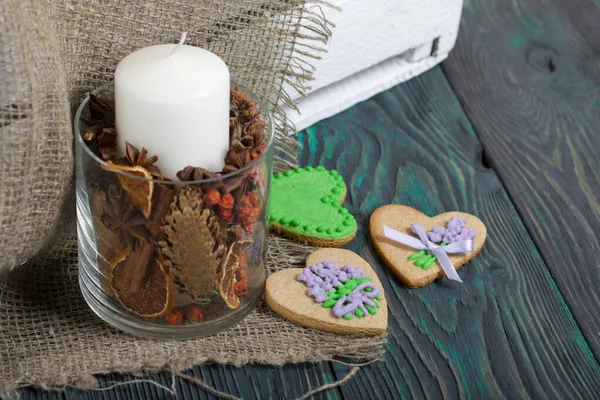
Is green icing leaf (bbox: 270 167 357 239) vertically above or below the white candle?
below

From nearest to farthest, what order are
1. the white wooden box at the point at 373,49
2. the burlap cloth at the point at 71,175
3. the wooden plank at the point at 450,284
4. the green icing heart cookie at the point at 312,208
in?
the burlap cloth at the point at 71,175, the wooden plank at the point at 450,284, the green icing heart cookie at the point at 312,208, the white wooden box at the point at 373,49

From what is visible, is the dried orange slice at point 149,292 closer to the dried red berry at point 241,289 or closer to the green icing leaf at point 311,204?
the dried red berry at point 241,289

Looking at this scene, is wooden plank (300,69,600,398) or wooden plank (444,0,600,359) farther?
wooden plank (444,0,600,359)

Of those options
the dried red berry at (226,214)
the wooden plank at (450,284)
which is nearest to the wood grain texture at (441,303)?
the wooden plank at (450,284)

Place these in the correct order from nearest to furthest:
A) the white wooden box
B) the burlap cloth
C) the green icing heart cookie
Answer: the burlap cloth, the green icing heart cookie, the white wooden box

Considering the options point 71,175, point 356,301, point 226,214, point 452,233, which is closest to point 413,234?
point 452,233

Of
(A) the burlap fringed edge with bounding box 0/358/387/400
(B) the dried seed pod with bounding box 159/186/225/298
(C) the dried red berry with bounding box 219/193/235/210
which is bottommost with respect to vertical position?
(A) the burlap fringed edge with bounding box 0/358/387/400

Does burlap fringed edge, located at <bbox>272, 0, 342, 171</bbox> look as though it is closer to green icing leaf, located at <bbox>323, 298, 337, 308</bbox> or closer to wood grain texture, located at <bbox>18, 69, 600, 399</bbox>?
wood grain texture, located at <bbox>18, 69, 600, 399</bbox>

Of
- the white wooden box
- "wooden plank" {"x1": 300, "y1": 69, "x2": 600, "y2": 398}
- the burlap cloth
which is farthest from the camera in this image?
the white wooden box

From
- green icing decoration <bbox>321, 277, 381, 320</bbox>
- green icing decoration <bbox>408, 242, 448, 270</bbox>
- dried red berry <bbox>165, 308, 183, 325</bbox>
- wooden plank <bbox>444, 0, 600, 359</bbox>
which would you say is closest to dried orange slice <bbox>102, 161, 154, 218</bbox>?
dried red berry <bbox>165, 308, 183, 325</bbox>

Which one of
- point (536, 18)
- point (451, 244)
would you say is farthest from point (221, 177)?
point (536, 18)
